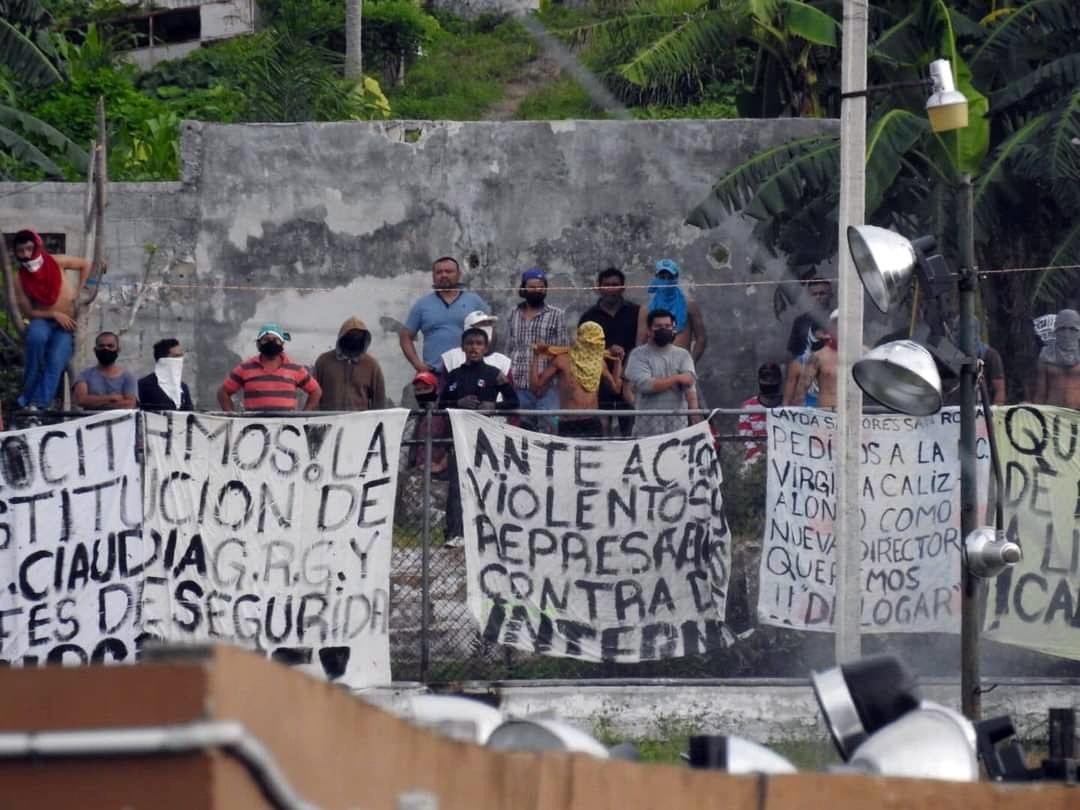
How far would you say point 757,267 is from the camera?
17.5m

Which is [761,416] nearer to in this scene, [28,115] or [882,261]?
[882,261]

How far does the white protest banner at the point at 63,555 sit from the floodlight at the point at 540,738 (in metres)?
6.52

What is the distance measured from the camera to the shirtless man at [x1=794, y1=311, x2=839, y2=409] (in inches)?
557

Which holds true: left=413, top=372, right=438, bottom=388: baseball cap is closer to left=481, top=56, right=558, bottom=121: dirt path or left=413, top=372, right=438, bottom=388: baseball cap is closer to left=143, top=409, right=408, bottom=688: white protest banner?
left=143, top=409, right=408, bottom=688: white protest banner

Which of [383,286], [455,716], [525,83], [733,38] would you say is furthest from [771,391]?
[525,83]

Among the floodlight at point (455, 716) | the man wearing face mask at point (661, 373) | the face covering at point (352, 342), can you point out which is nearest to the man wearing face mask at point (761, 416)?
the man wearing face mask at point (661, 373)

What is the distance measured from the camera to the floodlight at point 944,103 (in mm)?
10039

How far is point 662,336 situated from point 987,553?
4512 mm

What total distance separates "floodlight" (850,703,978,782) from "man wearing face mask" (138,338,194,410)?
369 inches

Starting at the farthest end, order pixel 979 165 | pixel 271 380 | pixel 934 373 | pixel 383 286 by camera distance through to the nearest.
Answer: pixel 383 286, pixel 979 165, pixel 271 380, pixel 934 373

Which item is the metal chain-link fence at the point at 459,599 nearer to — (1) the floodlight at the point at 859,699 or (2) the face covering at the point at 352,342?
(2) the face covering at the point at 352,342

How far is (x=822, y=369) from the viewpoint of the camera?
14281 millimetres

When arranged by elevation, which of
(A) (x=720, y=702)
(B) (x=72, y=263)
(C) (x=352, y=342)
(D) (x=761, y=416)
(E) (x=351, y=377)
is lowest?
(A) (x=720, y=702)

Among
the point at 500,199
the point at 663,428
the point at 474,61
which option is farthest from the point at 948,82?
the point at 474,61
